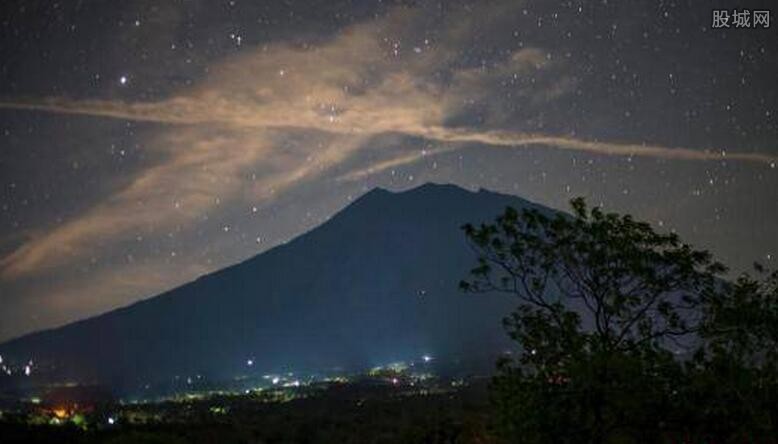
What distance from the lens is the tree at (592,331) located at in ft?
35.9

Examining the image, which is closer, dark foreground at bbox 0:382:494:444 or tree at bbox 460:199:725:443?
tree at bbox 460:199:725:443

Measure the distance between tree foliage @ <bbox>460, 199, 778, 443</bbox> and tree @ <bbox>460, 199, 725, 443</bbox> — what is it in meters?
0.02

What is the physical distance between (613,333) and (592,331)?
68 centimetres

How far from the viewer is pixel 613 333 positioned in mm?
12391

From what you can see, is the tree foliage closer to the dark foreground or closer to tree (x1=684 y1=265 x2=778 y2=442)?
tree (x1=684 y1=265 x2=778 y2=442)

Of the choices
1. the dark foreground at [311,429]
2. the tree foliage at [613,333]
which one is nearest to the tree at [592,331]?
the tree foliage at [613,333]

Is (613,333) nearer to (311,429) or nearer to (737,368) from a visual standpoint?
(737,368)

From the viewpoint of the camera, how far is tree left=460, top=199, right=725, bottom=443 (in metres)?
10.9

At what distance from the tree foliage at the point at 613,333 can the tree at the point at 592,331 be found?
18mm

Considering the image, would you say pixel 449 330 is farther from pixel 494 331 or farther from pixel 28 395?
pixel 28 395

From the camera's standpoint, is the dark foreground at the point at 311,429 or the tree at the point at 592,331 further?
the dark foreground at the point at 311,429

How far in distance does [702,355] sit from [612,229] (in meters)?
2.32

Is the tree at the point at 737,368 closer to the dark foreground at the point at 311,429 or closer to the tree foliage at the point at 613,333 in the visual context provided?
the tree foliage at the point at 613,333

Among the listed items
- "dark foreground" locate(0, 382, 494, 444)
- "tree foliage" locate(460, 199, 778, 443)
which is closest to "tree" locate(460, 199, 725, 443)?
"tree foliage" locate(460, 199, 778, 443)
